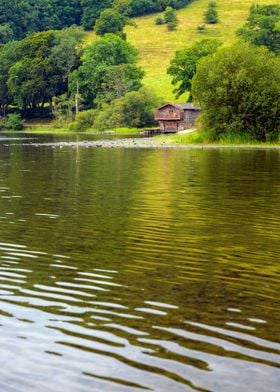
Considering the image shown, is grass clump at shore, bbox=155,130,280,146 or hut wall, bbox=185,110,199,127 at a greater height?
hut wall, bbox=185,110,199,127

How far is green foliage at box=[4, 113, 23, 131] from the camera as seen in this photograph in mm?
182125

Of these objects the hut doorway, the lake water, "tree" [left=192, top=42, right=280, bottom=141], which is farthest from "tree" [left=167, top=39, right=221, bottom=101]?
the lake water

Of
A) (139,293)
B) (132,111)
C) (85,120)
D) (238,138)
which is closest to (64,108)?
(85,120)

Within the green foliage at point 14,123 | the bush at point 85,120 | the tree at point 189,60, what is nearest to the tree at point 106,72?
the bush at point 85,120

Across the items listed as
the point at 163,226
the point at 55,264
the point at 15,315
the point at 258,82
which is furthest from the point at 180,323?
the point at 258,82

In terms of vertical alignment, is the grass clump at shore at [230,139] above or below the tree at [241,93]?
below

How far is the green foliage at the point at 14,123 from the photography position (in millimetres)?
182125

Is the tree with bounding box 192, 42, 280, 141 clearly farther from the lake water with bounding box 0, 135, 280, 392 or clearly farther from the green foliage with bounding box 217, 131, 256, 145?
the lake water with bounding box 0, 135, 280, 392

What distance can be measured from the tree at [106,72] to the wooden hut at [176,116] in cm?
2431

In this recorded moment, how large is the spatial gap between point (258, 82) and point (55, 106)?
95.2 metres

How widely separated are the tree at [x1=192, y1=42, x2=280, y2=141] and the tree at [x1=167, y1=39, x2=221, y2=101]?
6343 centimetres

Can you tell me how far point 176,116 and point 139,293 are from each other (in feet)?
427

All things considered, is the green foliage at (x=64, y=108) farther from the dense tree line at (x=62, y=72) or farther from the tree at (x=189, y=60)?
the tree at (x=189, y=60)

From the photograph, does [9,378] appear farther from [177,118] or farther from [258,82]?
[177,118]
